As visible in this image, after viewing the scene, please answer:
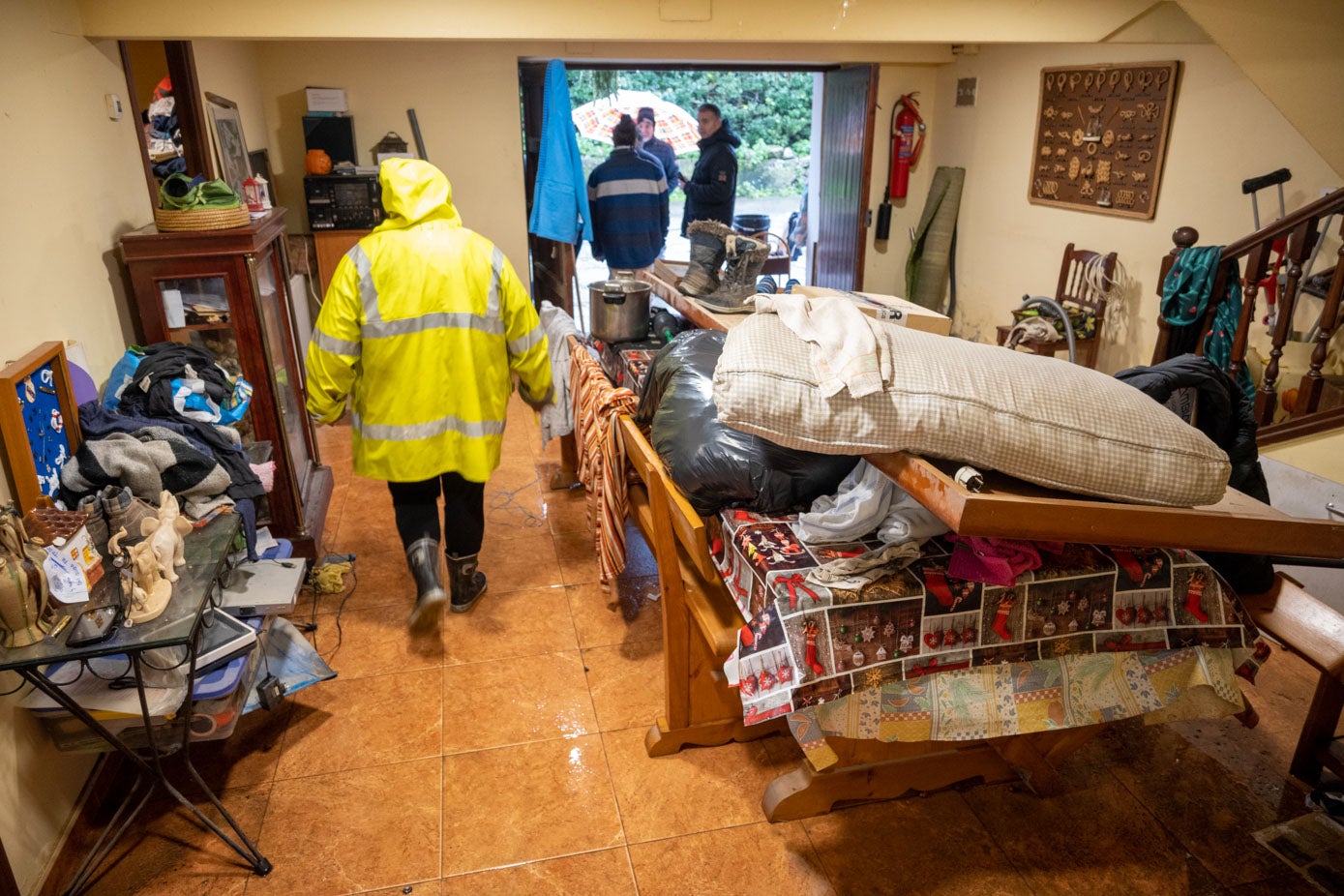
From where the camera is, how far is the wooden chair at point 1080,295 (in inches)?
177

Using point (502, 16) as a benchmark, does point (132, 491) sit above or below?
below

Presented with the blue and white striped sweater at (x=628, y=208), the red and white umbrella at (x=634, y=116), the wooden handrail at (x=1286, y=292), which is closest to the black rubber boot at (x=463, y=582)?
the wooden handrail at (x=1286, y=292)

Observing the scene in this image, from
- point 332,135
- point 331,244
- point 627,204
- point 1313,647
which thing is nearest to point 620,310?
point 1313,647

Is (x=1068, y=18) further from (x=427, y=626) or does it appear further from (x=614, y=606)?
(x=427, y=626)

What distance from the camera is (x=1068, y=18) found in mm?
3391

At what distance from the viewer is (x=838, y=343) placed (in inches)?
65.7

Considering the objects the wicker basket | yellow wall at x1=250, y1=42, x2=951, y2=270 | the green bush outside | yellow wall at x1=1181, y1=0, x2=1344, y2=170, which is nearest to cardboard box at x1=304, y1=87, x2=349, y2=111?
yellow wall at x1=250, y1=42, x2=951, y2=270

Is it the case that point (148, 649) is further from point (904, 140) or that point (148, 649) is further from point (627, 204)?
point (904, 140)

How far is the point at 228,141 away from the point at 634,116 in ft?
13.8

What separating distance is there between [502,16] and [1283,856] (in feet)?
10.8

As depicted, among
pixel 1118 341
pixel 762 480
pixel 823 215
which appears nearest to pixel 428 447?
pixel 762 480

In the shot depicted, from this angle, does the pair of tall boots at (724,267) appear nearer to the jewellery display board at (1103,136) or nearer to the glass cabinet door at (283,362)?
the glass cabinet door at (283,362)

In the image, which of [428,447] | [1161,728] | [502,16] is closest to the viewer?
[1161,728]

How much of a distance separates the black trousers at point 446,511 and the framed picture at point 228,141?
2.06 m
